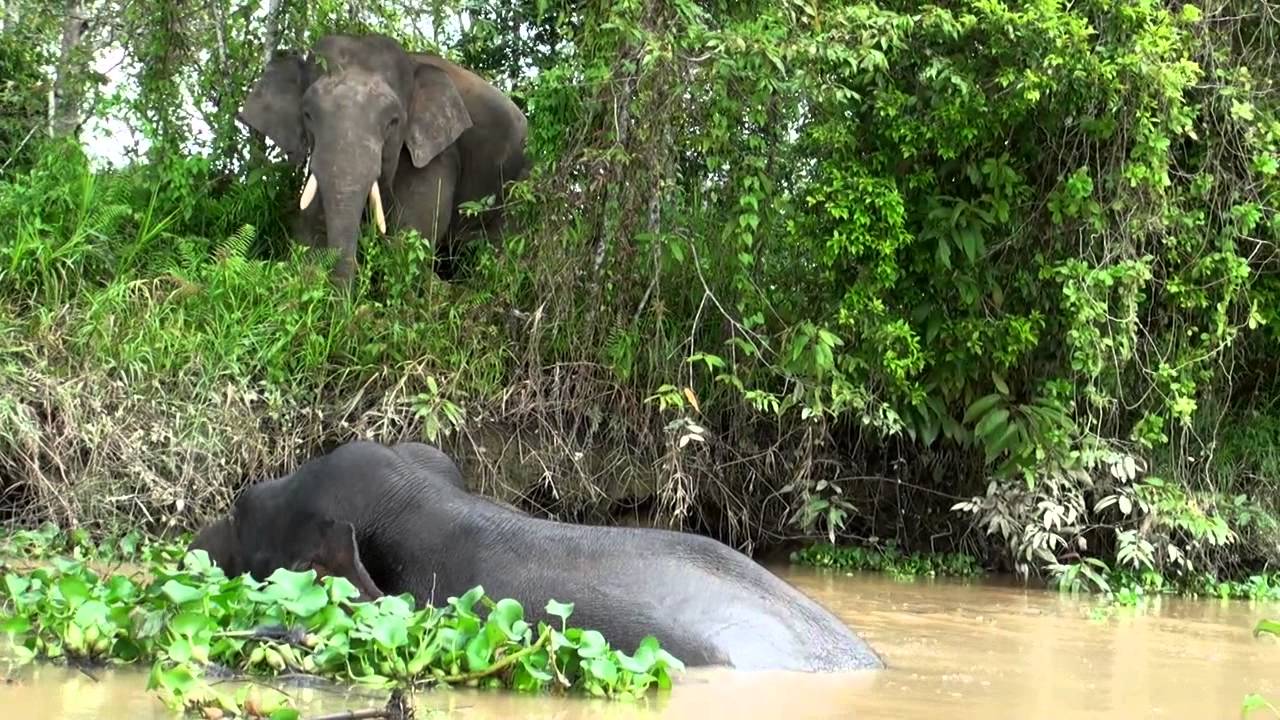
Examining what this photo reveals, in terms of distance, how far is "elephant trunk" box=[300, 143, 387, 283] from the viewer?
32.4 ft

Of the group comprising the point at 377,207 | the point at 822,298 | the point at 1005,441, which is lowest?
the point at 1005,441

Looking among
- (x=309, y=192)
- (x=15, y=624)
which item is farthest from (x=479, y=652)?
(x=309, y=192)

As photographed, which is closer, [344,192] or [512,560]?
[512,560]

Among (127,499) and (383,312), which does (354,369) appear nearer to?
(383,312)

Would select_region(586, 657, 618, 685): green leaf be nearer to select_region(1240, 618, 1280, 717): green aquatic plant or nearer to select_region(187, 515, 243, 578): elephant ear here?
select_region(1240, 618, 1280, 717): green aquatic plant

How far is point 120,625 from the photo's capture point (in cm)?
501

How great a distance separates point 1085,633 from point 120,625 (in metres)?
4.07

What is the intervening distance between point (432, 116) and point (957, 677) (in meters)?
6.34

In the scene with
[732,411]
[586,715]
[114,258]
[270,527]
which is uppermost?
[114,258]

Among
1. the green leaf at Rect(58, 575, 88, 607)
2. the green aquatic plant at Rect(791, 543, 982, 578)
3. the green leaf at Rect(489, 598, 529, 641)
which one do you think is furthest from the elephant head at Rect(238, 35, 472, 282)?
the green leaf at Rect(489, 598, 529, 641)

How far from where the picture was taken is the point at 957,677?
5.81 metres

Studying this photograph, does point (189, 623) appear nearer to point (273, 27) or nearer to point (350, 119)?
point (350, 119)

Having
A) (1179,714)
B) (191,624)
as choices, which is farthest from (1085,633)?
(191,624)

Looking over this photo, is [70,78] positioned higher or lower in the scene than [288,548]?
higher
